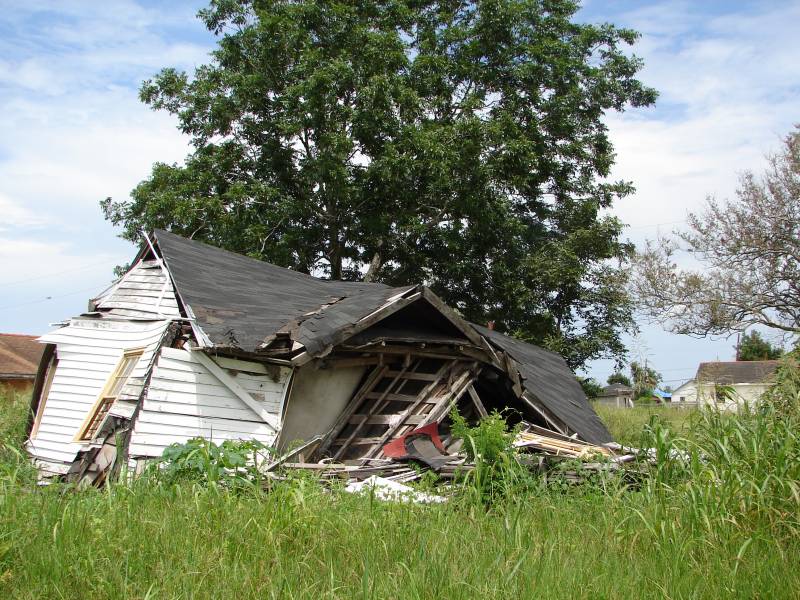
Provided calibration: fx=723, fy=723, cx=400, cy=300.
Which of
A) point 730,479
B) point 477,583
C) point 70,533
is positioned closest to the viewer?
point 477,583

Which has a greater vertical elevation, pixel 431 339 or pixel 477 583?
pixel 431 339

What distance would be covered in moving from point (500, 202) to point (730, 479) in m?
17.3

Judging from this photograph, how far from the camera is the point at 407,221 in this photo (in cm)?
2209

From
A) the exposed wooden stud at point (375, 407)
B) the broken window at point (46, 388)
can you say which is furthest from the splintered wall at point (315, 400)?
the broken window at point (46, 388)

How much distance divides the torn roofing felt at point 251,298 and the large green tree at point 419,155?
22.6 ft

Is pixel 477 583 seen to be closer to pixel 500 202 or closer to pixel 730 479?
pixel 730 479

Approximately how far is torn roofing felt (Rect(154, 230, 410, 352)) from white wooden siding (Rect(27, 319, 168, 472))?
2.82 feet

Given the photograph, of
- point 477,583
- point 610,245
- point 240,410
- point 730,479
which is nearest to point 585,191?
point 610,245

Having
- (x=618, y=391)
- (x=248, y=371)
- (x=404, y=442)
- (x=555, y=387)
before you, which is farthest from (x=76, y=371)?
(x=618, y=391)

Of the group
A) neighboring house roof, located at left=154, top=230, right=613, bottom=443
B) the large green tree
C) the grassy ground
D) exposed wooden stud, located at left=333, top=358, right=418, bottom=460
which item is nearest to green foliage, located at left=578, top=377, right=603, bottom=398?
the large green tree

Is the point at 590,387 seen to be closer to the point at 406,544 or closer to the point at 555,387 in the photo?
the point at 555,387

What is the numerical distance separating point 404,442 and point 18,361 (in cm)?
2690

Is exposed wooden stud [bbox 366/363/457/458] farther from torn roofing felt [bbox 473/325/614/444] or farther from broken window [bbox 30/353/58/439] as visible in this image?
broken window [bbox 30/353/58/439]

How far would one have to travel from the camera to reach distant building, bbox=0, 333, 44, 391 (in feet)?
97.2
